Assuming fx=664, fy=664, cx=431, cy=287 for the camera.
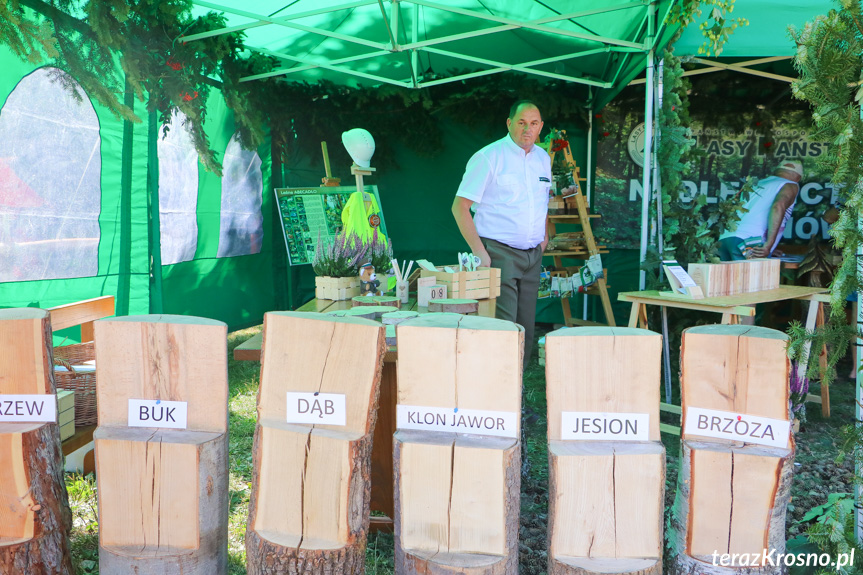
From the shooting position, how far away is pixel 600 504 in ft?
5.03

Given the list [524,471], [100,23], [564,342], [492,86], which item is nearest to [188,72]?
[100,23]

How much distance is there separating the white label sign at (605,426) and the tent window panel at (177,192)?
437cm

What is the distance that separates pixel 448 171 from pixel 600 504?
5.85 metres

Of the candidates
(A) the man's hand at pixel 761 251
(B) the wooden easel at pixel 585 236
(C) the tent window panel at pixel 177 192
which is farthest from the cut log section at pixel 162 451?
(B) the wooden easel at pixel 585 236

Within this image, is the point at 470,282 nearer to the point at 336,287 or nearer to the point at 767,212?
the point at 336,287

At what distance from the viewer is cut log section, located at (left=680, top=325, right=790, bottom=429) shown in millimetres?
1586

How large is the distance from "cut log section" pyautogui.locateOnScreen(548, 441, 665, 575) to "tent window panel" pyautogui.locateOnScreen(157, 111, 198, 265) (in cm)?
444

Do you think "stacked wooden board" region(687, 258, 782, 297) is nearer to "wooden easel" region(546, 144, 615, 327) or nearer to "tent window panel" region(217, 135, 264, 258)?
"wooden easel" region(546, 144, 615, 327)

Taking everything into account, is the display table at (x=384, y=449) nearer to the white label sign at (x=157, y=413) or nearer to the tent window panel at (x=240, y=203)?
the white label sign at (x=157, y=413)

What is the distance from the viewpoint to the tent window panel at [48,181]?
145 inches

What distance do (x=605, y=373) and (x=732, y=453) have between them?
1.13ft

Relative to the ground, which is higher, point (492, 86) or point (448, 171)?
point (492, 86)

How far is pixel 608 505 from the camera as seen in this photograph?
60.3 inches

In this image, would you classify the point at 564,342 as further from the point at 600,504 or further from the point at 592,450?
the point at 600,504
